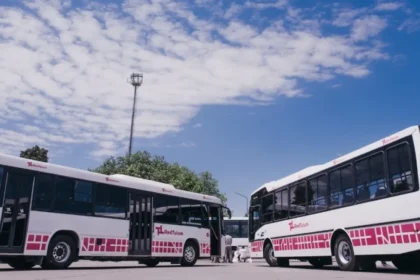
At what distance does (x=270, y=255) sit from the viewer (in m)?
16.8

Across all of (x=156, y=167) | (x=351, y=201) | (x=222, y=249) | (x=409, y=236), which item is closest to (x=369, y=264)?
(x=351, y=201)

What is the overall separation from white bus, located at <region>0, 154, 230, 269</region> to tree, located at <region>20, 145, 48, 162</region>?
3348cm

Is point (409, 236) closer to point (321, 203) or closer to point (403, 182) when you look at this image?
point (403, 182)

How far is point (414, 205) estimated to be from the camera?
9.34m

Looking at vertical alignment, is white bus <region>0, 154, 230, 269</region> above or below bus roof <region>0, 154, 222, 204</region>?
below

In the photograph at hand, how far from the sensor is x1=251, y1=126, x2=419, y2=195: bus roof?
9.98m

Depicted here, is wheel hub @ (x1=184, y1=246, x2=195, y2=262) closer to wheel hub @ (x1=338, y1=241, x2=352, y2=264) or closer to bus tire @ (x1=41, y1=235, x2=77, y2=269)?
bus tire @ (x1=41, y1=235, x2=77, y2=269)

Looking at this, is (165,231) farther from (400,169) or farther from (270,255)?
(400,169)

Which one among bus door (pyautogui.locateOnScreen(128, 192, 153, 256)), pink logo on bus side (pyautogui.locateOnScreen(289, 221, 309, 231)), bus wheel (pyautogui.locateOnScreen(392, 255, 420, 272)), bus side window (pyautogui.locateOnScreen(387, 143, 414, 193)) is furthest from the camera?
bus door (pyautogui.locateOnScreen(128, 192, 153, 256))

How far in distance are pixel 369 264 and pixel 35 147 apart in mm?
43036

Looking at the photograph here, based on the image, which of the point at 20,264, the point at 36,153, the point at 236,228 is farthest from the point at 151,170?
the point at 20,264

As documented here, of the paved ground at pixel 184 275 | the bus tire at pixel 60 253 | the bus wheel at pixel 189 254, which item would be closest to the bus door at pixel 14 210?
the paved ground at pixel 184 275

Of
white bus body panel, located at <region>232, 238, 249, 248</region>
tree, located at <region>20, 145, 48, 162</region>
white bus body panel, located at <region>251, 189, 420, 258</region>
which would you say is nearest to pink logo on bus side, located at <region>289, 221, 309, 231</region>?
white bus body panel, located at <region>251, 189, 420, 258</region>

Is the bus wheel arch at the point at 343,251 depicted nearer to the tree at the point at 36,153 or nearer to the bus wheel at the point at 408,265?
the bus wheel at the point at 408,265
